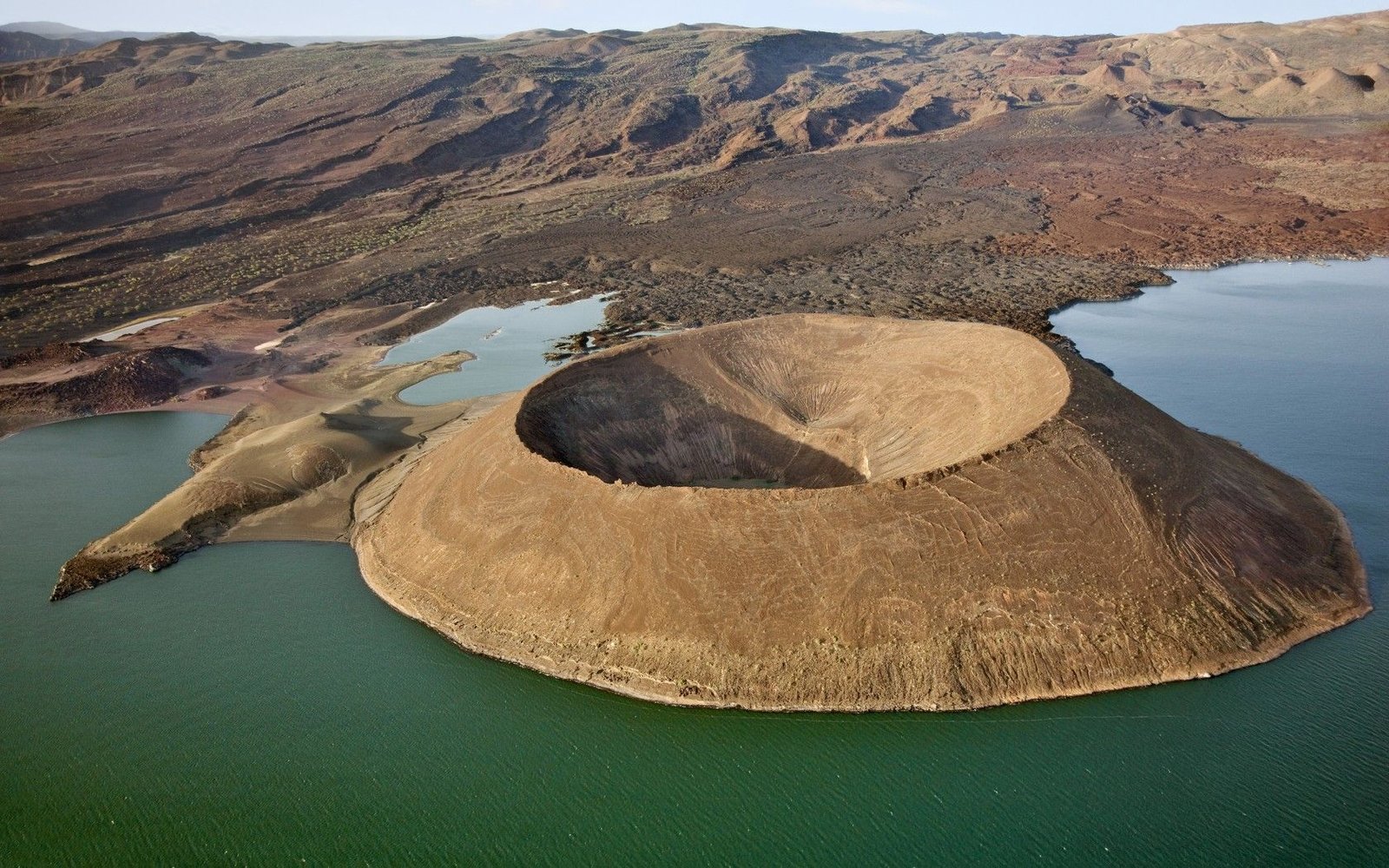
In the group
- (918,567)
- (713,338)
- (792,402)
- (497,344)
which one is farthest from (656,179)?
(918,567)

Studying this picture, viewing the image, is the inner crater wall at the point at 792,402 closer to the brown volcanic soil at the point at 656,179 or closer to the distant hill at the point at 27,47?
the brown volcanic soil at the point at 656,179

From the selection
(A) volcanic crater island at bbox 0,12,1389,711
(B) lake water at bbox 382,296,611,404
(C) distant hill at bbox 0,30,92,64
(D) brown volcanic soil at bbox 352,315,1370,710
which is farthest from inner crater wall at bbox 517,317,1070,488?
(C) distant hill at bbox 0,30,92,64

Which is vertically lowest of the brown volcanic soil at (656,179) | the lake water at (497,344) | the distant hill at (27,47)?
the lake water at (497,344)

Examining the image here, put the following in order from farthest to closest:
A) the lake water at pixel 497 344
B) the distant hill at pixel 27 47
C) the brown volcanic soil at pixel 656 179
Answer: the distant hill at pixel 27 47 → the brown volcanic soil at pixel 656 179 → the lake water at pixel 497 344

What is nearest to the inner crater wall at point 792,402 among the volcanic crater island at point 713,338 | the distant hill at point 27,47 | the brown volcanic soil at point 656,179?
the volcanic crater island at point 713,338

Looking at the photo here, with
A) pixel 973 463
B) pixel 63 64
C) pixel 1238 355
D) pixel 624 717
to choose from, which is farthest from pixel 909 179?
pixel 63 64

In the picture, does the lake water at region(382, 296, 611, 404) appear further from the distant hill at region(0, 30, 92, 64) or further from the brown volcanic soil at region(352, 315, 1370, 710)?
the distant hill at region(0, 30, 92, 64)
